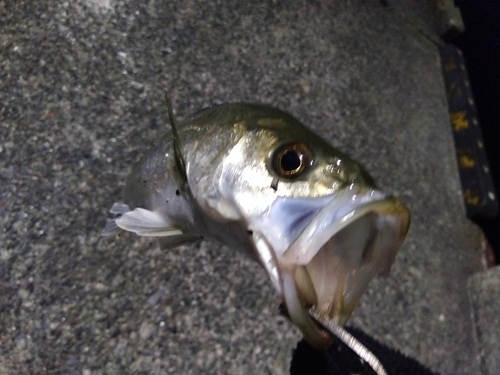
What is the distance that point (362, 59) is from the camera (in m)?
1.68

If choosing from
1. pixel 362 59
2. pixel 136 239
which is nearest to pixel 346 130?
pixel 362 59

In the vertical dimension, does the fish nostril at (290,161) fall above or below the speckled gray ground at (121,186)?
above

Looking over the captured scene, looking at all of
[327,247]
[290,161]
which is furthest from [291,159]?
[327,247]

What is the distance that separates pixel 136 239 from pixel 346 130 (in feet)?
2.77

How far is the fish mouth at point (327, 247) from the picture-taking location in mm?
473

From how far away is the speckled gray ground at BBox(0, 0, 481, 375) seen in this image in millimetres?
901

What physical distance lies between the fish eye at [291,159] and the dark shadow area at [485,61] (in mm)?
2227

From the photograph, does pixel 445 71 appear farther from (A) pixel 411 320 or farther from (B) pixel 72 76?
(B) pixel 72 76

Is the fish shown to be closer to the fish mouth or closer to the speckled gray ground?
the fish mouth

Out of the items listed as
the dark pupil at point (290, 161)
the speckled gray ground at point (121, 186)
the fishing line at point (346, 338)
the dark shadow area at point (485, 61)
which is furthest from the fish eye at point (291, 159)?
the dark shadow area at point (485, 61)

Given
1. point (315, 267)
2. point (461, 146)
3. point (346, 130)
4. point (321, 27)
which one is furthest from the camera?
point (461, 146)

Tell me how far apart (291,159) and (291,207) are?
69 mm

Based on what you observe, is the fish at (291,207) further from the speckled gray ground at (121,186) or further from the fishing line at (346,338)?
the speckled gray ground at (121,186)

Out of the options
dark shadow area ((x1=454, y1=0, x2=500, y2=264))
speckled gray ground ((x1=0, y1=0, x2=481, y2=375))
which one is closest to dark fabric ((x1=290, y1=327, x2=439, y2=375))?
speckled gray ground ((x1=0, y1=0, x2=481, y2=375))
